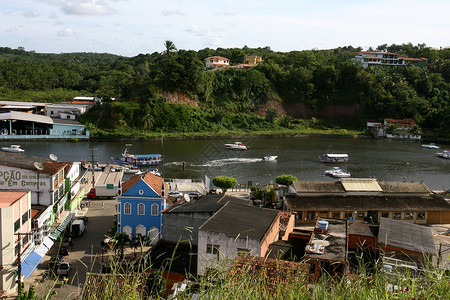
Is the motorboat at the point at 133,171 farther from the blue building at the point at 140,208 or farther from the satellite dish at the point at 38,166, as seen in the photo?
the satellite dish at the point at 38,166

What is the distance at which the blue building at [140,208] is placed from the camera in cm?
1570

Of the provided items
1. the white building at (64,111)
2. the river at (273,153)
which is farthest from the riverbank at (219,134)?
the white building at (64,111)

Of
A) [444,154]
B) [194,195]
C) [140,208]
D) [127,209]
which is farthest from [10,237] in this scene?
[444,154]

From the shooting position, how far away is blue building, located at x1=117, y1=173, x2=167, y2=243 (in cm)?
1570

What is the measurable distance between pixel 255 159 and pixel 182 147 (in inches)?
327

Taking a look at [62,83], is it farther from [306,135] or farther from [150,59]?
[306,135]

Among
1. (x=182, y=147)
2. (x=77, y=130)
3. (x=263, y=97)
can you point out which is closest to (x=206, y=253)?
(x=182, y=147)

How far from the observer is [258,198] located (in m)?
21.0

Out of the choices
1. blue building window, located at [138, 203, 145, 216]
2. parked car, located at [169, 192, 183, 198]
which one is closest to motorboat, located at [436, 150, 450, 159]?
parked car, located at [169, 192, 183, 198]

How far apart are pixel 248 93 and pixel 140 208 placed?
140 feet

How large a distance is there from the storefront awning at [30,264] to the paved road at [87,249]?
46 centimetres

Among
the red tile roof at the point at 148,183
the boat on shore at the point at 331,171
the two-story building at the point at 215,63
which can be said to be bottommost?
the boat on shore at the point at 331,171

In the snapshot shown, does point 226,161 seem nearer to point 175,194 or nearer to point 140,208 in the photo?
point 175,194

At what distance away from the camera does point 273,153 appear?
3719cm
